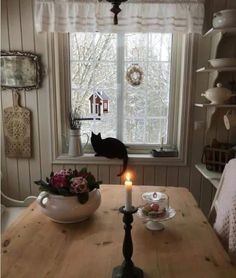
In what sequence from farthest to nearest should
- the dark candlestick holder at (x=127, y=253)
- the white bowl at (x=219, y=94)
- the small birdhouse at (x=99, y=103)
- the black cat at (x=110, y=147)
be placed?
the small birdhouse at (x=99, y=103) < the black cat at (x=110, y=147) < the white bowl at (x=219, y=94) < the dark candlestick holder at (x=127, y=253)

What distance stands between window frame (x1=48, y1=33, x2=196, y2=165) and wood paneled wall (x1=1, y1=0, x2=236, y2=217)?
0.05 meters

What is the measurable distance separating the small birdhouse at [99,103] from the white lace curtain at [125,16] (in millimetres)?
549

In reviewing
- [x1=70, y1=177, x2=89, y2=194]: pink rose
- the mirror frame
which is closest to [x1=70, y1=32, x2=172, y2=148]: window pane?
the mirror frame

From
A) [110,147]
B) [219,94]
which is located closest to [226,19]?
[219,94]

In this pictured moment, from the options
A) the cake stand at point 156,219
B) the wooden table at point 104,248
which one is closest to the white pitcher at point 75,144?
the wooden table at point 104,248

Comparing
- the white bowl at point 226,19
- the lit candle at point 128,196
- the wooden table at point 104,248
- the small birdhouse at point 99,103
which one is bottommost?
the wooden table at point 104,248

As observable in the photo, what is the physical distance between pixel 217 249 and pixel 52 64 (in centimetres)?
182

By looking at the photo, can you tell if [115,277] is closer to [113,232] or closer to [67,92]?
[113,232]

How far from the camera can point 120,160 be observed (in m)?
2.30

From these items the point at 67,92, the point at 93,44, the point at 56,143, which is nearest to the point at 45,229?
the point at 56,143

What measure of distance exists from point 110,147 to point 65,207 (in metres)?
1.14

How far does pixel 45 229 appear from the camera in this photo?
120 cm

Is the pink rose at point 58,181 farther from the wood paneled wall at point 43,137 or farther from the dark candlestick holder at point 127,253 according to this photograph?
the wood paneled wall at point 43,137

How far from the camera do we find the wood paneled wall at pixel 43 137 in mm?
2148
